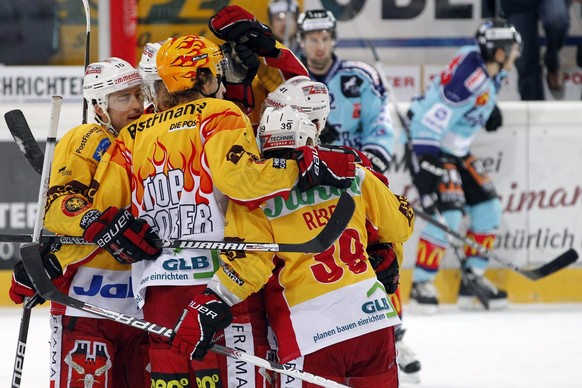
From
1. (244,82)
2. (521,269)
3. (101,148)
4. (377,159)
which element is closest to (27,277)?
(101,148)

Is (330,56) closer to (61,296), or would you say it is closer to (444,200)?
(444,200)

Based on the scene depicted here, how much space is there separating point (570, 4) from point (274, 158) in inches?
197

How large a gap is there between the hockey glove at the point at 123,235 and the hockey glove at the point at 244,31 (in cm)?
78

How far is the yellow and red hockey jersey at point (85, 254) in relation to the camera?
10.0 ft

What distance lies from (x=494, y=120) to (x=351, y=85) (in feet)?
4.98

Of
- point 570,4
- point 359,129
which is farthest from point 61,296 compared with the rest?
point 570,4

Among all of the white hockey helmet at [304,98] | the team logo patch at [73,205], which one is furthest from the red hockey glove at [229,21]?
the team logo patch at [73,205]

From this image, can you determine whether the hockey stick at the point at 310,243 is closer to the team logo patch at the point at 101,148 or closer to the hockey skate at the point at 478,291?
the team logo patch at the point at 101,148

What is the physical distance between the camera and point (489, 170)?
621 cm

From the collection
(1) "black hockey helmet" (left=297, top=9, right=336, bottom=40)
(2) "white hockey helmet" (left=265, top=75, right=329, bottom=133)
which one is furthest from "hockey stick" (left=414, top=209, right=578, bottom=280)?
(2) "white hockey helmet" (left=265, top=75, right=329, bottom=133)

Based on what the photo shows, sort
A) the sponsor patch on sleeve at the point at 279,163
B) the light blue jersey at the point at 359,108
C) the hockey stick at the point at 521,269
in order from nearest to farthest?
the sponsor patch on sleeve at the point at 279,163
the light blue jersey at the point at 359,108
the hockey stick at the point at 521,269

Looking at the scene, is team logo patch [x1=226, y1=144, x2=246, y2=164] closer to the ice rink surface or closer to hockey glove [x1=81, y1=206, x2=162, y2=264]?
hockey glove [x1=81, y1=206, x2=162, y2=264]

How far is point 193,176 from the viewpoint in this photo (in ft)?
9.14

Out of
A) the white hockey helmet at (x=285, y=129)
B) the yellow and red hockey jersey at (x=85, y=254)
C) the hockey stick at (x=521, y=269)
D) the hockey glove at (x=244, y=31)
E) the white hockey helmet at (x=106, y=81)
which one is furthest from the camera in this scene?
the hockey stick at (x=521, y=269)
